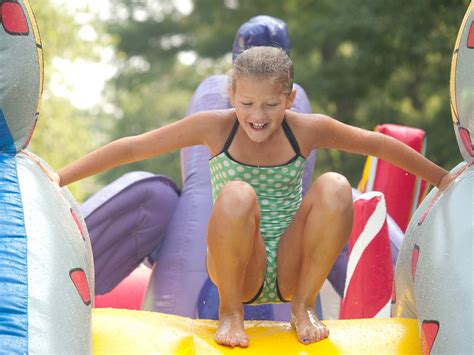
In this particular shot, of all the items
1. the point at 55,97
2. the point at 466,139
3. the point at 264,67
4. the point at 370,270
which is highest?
the point at 264,67

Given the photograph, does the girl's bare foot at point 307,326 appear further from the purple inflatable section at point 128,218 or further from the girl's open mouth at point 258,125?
the purple inflatable section at point 128,218

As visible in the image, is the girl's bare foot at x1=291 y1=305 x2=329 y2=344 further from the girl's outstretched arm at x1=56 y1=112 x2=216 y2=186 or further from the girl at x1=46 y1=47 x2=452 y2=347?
the girl's outstretched arm at x1=56 y1=112 x2=216 y2=186

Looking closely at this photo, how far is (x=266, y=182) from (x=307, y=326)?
0.37 meters

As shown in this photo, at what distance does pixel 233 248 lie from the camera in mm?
2047

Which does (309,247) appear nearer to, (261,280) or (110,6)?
(261,280)

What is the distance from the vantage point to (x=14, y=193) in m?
1.98

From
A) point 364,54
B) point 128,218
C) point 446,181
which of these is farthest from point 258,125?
point 364,54

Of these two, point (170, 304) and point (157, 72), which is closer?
point (170, 304)

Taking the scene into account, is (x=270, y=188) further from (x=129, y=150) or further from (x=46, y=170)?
(x=46, y=170)

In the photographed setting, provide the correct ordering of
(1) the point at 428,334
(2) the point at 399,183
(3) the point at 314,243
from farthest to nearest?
(2) the point at 399,183
(3) the point at 314,243
(1) the point at 428,334

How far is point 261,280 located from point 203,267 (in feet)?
3.19

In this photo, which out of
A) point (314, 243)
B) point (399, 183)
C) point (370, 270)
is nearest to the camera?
point (314, 243)

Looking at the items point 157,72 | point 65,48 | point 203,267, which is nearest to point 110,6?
point 157,72

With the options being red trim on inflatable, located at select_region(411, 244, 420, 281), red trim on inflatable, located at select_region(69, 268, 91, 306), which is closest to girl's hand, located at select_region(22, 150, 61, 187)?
red trim on inflatable, located at select_region(69, 268, 91, 306)
